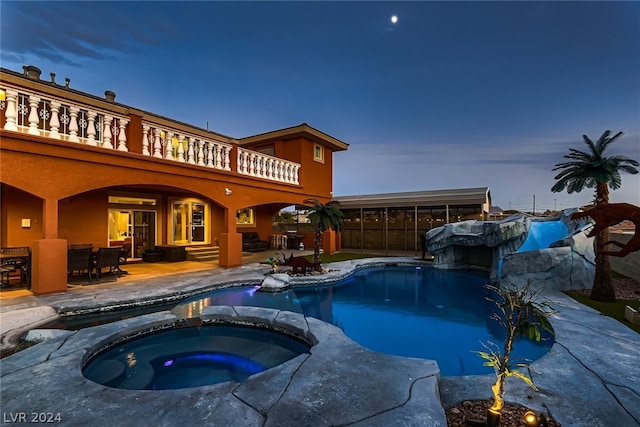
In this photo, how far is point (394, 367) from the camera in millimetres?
3984

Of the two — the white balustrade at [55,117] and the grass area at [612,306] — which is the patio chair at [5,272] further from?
the grass area at [612,306]

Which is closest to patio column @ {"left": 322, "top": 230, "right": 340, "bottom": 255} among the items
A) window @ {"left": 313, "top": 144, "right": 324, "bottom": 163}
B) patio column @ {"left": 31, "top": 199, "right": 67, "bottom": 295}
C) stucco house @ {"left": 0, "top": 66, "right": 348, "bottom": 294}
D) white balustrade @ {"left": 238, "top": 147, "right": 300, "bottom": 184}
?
stucco house @ {"left": 0, "top": 66, "right": 348, "bottom": 294}

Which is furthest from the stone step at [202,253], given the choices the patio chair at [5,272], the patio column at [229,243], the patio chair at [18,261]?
the patio chair at [5,272]

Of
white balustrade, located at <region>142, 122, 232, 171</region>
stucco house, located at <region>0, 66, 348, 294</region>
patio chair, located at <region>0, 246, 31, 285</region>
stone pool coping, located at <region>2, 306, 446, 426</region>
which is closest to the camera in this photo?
stone pool coping, located at <region>2, 306, 446, 426</region>

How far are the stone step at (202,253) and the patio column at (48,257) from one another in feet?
21.9

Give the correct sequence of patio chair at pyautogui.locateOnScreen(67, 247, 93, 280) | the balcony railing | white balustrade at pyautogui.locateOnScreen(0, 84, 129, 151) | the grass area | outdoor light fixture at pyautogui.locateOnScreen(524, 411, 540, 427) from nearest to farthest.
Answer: outdoor light fixture at pyautogui.locateOnScreen(524, 411, 540, 427) < the grass area < white balustrade at pyautogui.locateOnScreen(0, 84, 129, 151) < the balcony railing < patio chair at pyautogui.locateOnScreen(67, 247, 93, 280)

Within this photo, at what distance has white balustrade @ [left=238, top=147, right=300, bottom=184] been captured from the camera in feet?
42.2

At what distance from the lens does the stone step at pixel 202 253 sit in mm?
14469

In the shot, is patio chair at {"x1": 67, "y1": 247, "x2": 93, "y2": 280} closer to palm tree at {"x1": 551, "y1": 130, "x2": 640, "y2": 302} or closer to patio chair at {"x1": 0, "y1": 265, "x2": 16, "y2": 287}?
patio chair at {"x1": 0, "y1": 265, "x2": 16, "y2": 287}

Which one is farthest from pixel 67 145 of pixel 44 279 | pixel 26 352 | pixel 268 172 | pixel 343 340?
pixel 343 340

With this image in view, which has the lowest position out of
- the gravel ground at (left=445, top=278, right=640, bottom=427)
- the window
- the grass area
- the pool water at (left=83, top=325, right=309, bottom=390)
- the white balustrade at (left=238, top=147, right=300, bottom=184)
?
the pool water at (left=83, top=325, right=309, bottom=390)

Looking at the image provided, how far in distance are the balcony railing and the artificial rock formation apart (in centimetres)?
909

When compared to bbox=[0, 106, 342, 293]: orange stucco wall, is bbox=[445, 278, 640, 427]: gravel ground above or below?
below

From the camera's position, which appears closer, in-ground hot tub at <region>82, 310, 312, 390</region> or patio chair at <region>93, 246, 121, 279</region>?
in-ground hot tub at <region>82, 310, 312, 390</region>
